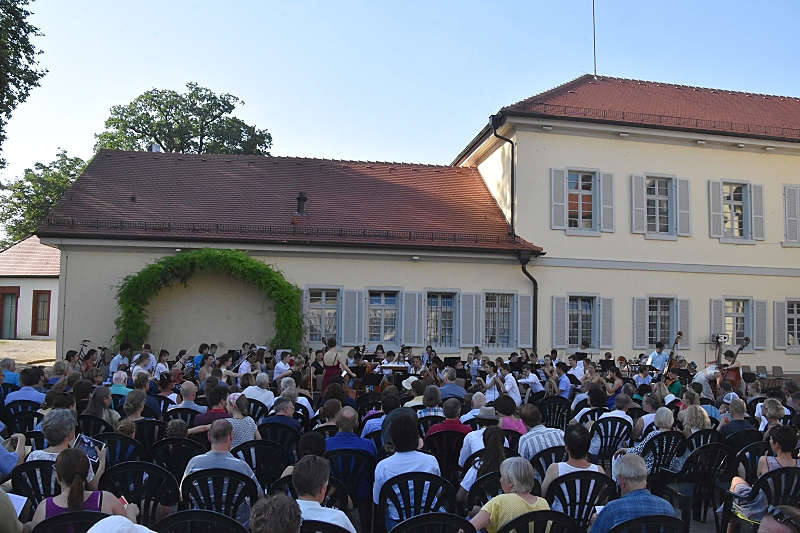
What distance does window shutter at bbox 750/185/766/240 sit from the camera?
825 inches

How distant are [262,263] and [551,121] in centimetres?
899

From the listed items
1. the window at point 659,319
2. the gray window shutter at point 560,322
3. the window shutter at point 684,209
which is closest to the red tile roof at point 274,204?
the gray window shutter at point 560,322

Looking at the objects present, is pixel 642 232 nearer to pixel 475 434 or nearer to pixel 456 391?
pixel 456 391

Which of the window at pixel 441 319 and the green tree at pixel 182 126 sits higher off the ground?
the green tree at pixel 182 126

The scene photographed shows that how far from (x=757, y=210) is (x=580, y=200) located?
231 inches

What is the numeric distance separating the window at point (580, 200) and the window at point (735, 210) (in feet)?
14.6

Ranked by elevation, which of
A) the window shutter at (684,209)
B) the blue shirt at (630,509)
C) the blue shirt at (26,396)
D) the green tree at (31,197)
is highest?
the green tree at (31,197)

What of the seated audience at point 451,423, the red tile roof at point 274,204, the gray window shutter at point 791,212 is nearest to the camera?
the seated audience at point 451,423

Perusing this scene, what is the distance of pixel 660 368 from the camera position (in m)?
15.7

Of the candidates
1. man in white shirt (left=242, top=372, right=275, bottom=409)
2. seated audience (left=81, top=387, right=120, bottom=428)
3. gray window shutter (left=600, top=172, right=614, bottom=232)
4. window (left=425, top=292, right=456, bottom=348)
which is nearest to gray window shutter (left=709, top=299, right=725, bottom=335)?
gray window shutter (left=600, top=172, right=614, bottom=232)

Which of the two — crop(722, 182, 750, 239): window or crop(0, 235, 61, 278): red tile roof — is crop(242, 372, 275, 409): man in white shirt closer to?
crop(722, 182, 750, 239): window

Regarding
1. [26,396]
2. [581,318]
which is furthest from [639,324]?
[26,396]

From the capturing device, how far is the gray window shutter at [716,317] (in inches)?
795

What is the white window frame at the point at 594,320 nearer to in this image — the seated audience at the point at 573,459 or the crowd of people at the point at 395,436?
the crowd of people at the point at 395,436
